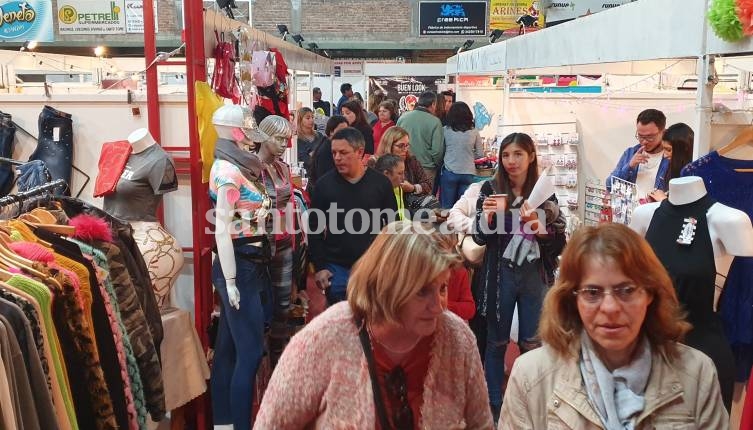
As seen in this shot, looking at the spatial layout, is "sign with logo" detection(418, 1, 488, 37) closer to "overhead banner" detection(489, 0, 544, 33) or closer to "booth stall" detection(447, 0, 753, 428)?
"overhead banner" detection(489, 0, 544, 33)

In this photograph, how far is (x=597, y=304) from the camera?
1.72m

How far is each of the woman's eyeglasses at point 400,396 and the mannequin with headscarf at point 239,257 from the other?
1768 mm

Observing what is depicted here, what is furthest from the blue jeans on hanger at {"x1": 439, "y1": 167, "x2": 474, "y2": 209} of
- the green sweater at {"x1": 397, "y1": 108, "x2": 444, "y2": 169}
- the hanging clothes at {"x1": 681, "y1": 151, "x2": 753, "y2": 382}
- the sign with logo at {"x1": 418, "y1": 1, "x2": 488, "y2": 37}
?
the sign with logo at {"x1": 418, "y1": 1, "x2": 488, "y2": 37}

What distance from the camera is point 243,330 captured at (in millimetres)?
3590

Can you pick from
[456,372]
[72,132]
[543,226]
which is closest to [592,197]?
[543,226]

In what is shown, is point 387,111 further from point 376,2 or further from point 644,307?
point 376,2

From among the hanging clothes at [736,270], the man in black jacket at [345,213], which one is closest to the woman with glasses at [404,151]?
the man in black jacket at [345,213]

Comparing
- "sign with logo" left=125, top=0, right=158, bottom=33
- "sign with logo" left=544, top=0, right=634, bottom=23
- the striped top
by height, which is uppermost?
"sign with logo" left=125, top=0, right=158, bottom=33

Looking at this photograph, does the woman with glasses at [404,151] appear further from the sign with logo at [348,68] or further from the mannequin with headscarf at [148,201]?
the sign with logo at [348,68]

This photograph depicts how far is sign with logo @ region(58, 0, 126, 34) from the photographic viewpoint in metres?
16.0

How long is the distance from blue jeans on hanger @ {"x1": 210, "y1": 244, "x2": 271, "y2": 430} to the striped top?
0.10m

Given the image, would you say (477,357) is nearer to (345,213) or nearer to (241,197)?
(241,197)

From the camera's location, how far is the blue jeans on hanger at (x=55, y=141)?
396 cm

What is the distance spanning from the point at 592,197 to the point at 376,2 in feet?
48.9
